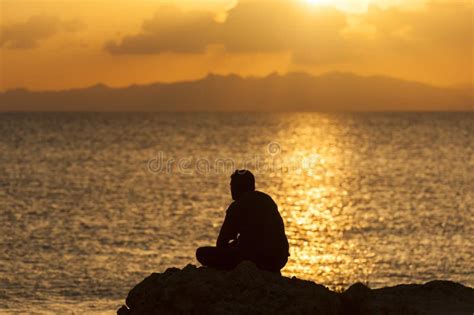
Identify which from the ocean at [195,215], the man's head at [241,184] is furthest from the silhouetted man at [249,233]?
the ocean at [195,215]

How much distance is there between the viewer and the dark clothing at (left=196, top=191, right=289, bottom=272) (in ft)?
42.1

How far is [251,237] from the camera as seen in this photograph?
1293cm

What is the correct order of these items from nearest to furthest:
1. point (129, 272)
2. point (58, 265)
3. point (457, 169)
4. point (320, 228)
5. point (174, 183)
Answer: point (129, 272), point (58, 265), point (320, 228), point (174, 183), point (457, 169)

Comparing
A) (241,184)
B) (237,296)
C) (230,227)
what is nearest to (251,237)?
(230,227)

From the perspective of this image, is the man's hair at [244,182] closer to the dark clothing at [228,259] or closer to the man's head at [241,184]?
the man's head at [241,184]

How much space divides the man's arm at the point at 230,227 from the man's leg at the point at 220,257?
16 cm

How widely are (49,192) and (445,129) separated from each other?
14208 cm

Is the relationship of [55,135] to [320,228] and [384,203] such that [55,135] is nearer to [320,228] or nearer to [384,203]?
[384,203]

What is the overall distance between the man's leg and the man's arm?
6.4 inches

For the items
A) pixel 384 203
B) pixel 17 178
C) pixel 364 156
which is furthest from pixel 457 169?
pixel 17 178

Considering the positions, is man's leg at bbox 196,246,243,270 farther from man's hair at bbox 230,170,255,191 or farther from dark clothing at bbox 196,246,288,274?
man's hair at bbox 230,170,255,191

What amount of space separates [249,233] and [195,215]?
42485 mm

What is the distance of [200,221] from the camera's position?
5222 cm

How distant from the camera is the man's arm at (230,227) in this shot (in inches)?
506
